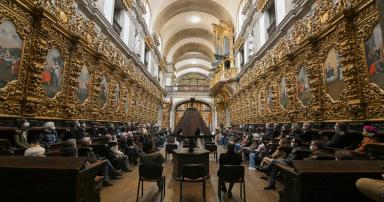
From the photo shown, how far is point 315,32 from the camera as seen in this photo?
5.98 m

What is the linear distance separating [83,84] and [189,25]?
20.8 meters

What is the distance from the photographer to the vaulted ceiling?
777 inches

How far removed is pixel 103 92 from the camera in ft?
29.8

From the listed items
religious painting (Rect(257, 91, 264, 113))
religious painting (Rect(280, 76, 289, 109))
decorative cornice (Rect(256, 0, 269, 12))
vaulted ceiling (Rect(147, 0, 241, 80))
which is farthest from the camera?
vaulted ceiling (Rect(147, 0, 241, 80))

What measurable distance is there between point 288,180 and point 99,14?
898 centimetres

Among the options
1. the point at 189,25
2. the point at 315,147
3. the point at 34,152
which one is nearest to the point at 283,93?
the point at 315,147

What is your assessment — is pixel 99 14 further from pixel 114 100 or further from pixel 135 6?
pixel 135 6

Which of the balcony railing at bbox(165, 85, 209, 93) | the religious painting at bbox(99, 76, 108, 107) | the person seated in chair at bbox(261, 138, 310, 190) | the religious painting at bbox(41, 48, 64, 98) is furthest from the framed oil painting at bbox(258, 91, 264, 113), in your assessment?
the balcony railing at bbox(165, 85, 209, 93)

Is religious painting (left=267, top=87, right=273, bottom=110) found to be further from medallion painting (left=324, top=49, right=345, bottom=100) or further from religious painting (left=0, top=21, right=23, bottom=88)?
religious painting (left=0, top=21, right=23, bottom=88)

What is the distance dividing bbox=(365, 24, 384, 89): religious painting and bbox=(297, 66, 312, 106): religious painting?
221cm

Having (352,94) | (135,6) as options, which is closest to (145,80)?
(135,6)

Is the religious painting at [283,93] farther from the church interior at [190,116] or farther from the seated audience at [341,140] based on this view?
the seated audience at [341,140]

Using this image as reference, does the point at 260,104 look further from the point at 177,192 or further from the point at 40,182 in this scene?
the point at 40,182

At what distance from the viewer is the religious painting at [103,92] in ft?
29.0
